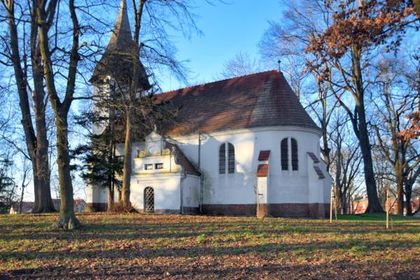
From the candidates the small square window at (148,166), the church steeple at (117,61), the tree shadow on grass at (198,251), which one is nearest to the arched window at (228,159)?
the small square window at (148,166)

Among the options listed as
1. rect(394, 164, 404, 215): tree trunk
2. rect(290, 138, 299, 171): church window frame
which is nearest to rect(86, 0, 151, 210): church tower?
rect(290, 138, 299, 171): church window frame

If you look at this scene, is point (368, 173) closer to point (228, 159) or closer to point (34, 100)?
point (228, 159)

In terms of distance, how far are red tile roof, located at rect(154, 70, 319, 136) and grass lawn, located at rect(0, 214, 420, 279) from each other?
615 inches

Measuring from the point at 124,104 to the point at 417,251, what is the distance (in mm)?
9798

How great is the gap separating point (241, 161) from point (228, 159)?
1.11 metres

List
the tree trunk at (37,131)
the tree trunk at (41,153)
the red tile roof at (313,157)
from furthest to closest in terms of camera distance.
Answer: the red tile roof at (313,157), the tree trunk at (41,153), the tree trunk at (37,131)

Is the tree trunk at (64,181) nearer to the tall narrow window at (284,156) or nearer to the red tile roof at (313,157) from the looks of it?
the tall narrow window at (284,156)

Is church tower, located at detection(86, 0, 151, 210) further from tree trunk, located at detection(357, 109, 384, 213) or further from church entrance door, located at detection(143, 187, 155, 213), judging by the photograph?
tree trunk, located at detection(357, 109, 384, 213)

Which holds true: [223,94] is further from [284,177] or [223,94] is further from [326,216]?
[326,216]

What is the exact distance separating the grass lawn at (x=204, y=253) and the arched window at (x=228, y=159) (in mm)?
16033

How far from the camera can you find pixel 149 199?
104ft

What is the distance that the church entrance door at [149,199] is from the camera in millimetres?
31516

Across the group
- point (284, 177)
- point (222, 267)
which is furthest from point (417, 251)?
point (284, 177)

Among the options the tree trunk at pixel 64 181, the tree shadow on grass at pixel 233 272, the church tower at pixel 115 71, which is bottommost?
the tree shadow on grass at pixel 233 272
